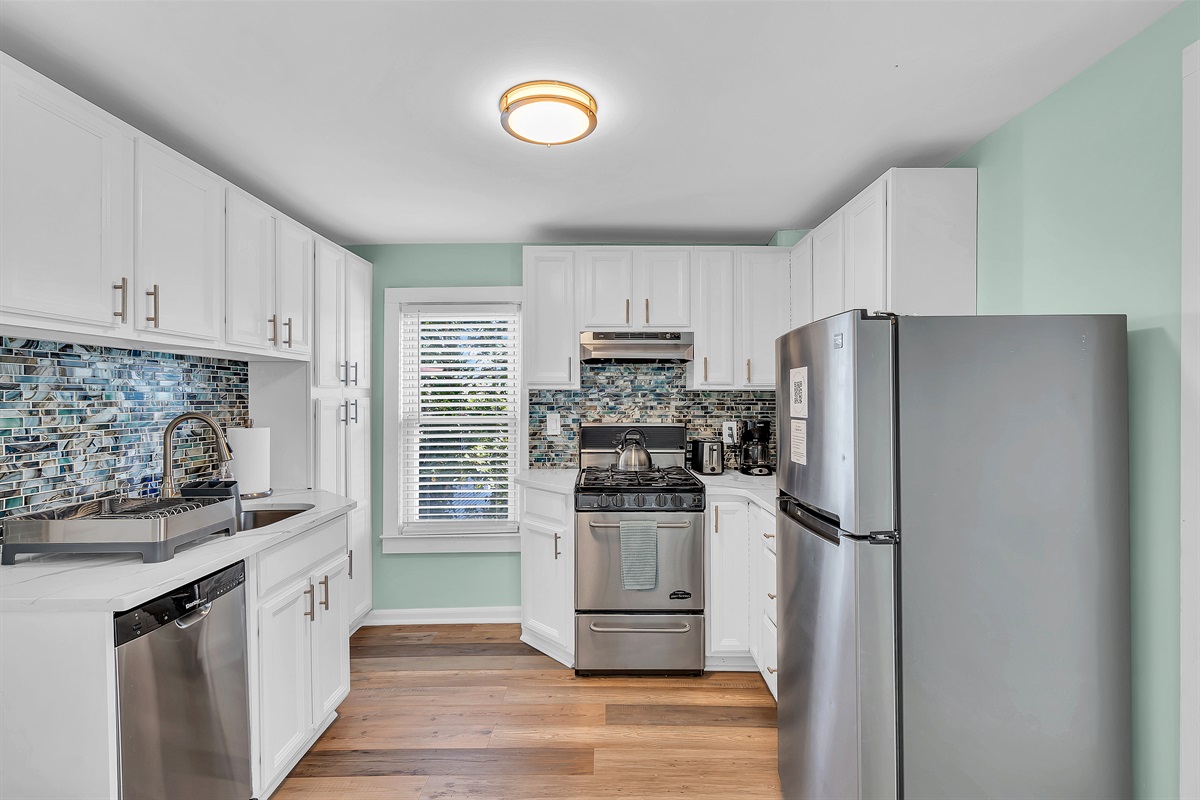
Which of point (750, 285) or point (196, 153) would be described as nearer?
point (196, 153)

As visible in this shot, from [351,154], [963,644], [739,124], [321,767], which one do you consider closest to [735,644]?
[963,644]

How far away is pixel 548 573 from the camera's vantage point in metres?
3.30

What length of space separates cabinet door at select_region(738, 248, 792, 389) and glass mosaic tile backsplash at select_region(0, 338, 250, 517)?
109 inches

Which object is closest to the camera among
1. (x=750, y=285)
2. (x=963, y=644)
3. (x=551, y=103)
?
(x=963, y=644)

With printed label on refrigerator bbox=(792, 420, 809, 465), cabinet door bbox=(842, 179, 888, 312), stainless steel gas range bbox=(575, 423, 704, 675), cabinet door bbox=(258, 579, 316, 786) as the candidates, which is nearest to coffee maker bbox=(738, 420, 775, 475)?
stainless steel gas range bbox=(575, 423, 704, 675)

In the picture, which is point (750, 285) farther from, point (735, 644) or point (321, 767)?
point (321, 767)

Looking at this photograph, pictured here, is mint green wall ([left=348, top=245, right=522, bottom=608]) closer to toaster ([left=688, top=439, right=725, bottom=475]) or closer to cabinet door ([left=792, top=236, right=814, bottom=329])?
toaster ([left=688, top=439, right=725, bottom=475])

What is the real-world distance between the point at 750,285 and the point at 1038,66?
1.80 m

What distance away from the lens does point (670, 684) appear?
3.04 m

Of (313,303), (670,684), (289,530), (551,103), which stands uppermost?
(551,103)

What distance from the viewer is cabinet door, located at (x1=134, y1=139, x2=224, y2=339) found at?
191 cm

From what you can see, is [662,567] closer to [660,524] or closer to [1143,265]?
[660,524]

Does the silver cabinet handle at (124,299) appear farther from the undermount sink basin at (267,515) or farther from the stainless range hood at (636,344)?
the stainless range hood at (636,344)

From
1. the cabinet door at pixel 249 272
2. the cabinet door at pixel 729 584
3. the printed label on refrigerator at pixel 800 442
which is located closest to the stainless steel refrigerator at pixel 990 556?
the printed label on refrigerator at pixel 800 442
